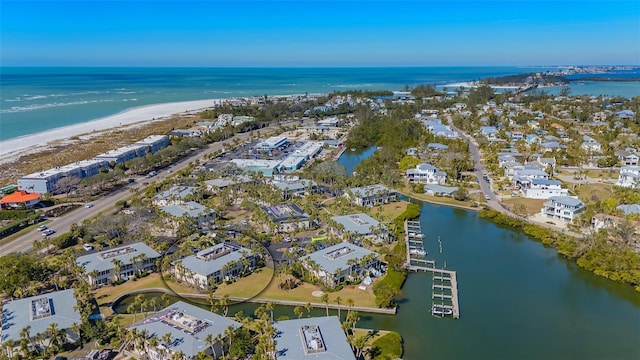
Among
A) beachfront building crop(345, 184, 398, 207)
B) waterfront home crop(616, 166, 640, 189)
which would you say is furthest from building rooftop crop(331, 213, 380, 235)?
waterfront home crop(616, 166, 640, 189)

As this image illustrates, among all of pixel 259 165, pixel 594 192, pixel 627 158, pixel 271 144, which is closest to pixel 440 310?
pixel 594 192

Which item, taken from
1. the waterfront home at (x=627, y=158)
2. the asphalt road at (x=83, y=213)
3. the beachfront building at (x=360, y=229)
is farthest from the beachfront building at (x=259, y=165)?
the waterfront home at (x=627, y=158)

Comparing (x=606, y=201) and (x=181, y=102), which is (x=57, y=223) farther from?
(x=181, y=102)

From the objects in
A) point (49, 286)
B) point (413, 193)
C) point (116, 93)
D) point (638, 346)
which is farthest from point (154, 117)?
point (638, 346)

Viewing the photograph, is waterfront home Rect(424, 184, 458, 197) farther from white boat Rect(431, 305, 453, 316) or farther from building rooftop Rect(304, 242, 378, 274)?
white boat Rect(431, 305, 453, 316)

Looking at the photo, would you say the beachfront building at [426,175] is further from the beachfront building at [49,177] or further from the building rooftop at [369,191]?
the beachfront building at [49,177]

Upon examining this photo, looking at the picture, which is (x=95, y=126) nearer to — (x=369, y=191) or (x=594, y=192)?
(x=369, y=191)
